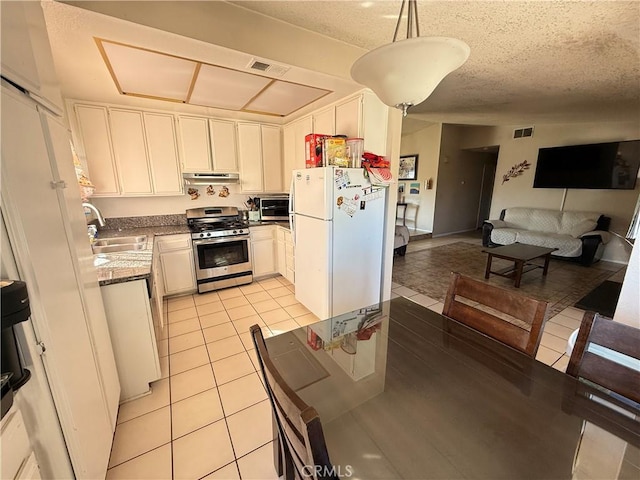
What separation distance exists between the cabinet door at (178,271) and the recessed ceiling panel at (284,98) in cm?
198

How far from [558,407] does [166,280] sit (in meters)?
3.57

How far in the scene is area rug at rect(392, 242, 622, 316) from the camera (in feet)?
11.2

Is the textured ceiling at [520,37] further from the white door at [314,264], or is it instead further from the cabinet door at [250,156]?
the cabinet door at [250,156]

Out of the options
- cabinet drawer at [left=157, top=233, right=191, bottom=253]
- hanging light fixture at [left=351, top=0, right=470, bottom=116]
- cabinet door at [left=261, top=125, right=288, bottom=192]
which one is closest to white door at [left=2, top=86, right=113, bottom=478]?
hanging light fixture at [left=351, top=0, right=470, bottom=116]

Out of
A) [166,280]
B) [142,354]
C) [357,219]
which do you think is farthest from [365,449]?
[166,280]

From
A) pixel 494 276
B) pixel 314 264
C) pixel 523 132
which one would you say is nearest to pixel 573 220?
pixel 523 132

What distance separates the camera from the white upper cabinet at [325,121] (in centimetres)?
291

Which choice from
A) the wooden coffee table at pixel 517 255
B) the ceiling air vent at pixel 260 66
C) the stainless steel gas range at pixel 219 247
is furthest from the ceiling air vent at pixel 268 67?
the wooden coffee table at pixel 517 255

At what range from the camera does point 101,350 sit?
1.40 m

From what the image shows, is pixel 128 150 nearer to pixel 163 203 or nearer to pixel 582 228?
pixel 163 203

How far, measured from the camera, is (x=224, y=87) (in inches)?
100.0

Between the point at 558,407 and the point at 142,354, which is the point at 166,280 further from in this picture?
the point at 558,407

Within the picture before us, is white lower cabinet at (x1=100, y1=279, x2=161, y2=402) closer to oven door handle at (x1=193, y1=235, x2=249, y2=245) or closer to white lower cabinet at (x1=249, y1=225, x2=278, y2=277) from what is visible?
oven door handle at (x1=193, y1=235, x2=249, y2=245)

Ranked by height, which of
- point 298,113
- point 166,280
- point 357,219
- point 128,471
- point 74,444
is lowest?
point 128,471
